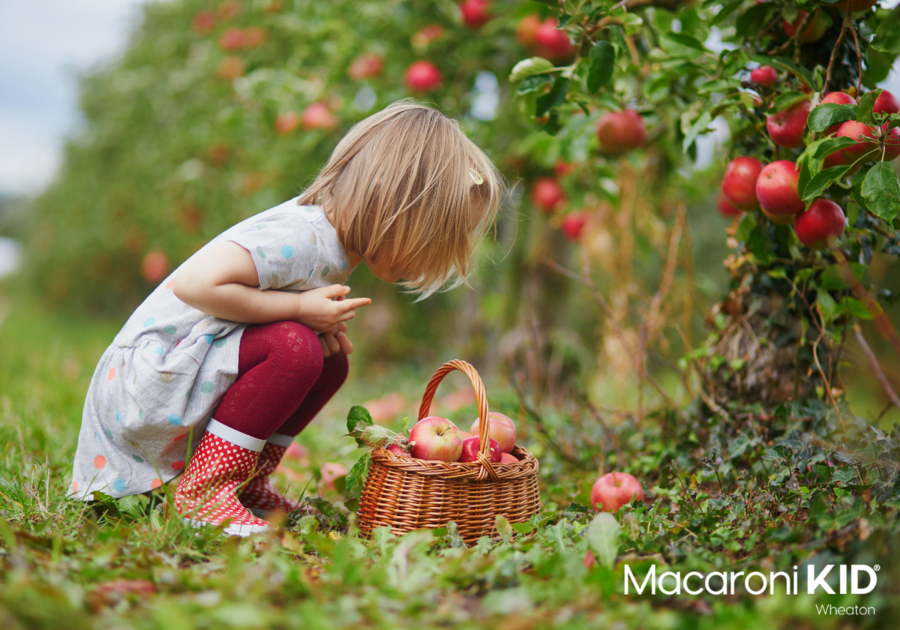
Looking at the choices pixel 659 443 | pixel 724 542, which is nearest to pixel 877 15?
pixel 659 443

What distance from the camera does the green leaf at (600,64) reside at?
5.03ft

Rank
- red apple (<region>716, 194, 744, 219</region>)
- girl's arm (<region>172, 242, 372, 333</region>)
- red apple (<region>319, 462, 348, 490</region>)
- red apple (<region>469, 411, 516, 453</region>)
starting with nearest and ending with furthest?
girl's arm (<region>172, 242, 372, 333</region>)
red apple (<region>469, 411, 516, 453</region>)
red apple (<region>716, 194, 744, 219</region>)
red apple (<region>319, 462, 348, 490</region>)

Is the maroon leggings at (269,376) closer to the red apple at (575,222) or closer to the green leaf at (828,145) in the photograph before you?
the green leaf at (828,145)

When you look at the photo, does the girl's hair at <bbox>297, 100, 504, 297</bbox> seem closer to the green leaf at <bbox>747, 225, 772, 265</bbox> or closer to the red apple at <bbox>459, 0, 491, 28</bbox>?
the green leaf at <bbox>747, 225, 772, 265</bbox>

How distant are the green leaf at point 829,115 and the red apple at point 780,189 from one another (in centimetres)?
14

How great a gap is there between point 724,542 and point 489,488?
1.49 feet

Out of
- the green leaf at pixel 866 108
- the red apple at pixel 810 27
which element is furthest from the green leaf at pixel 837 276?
the red apple at pixel 810 27

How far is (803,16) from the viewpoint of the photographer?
1533 mm

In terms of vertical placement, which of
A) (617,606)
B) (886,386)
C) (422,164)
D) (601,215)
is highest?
(422,164)

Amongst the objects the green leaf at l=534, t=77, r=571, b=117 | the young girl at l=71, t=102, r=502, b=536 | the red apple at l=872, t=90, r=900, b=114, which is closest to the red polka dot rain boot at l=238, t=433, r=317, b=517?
the young girl at l=71, t=102, r=502, b=536

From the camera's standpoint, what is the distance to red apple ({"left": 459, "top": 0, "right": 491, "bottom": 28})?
2.66 meters

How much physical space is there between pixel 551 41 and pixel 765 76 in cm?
109

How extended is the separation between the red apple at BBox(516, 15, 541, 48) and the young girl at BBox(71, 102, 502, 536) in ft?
3.69

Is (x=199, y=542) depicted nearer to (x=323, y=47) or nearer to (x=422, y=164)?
(x=422, y=164)
